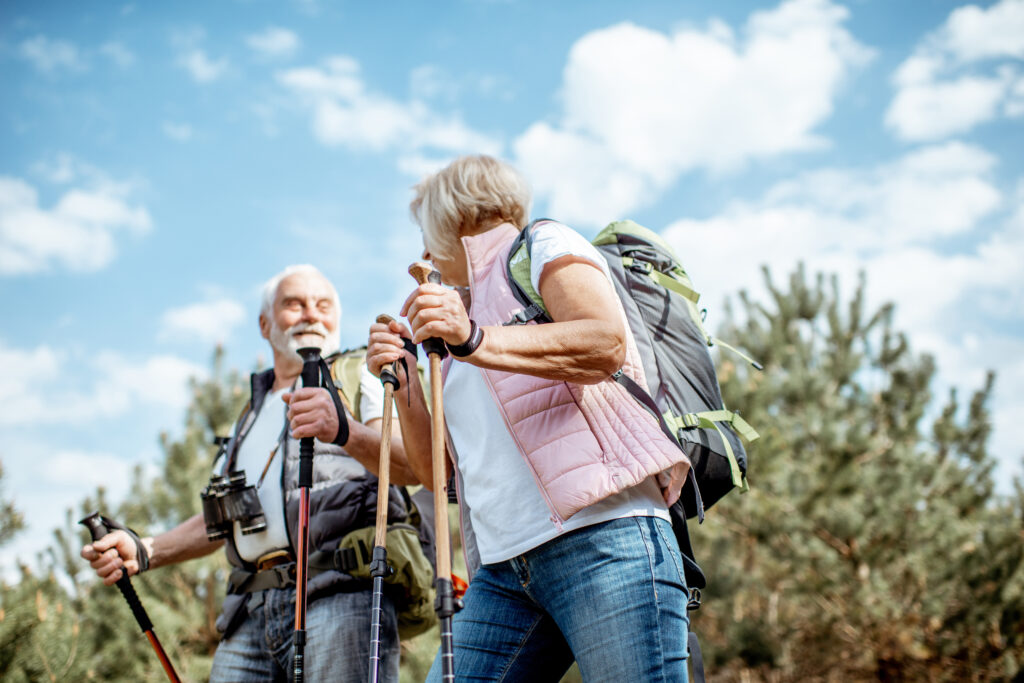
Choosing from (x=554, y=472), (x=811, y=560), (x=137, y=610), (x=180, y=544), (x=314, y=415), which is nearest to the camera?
(x=554, y=472)

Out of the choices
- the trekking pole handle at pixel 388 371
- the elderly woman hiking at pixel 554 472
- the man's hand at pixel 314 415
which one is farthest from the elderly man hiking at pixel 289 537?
the elderly woman hiking at pixel 554 472

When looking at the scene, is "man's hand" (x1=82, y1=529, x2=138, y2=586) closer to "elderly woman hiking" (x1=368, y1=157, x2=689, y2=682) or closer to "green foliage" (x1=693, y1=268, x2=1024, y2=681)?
"elderly woman hiking" (x1=368, y1=157, x2=689, y2=682)

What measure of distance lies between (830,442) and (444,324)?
6533mm

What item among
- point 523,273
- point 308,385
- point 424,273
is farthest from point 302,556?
point 523,273

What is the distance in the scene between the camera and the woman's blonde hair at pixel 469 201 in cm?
183

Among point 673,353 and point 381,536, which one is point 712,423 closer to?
point 673,353

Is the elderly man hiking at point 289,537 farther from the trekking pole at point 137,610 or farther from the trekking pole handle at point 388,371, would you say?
the trekking pole handle at point 388,371

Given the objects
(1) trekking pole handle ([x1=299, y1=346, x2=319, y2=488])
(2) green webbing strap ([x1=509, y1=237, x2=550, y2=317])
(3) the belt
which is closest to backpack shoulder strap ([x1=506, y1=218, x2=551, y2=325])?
(2) green webbing strap ([x1=509, y1=237, x2=550, y2=317])

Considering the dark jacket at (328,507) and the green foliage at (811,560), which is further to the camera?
the green foliage at (811,560)

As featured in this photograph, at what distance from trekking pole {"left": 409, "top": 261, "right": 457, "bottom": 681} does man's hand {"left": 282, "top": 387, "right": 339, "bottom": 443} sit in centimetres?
70

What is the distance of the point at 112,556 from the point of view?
2.54 meters

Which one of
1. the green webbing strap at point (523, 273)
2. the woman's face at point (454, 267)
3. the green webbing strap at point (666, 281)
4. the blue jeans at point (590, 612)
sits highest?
the woman's face at point (454, 267)

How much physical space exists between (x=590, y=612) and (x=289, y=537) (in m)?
1.29

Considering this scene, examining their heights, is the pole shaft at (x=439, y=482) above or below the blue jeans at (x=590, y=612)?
above
